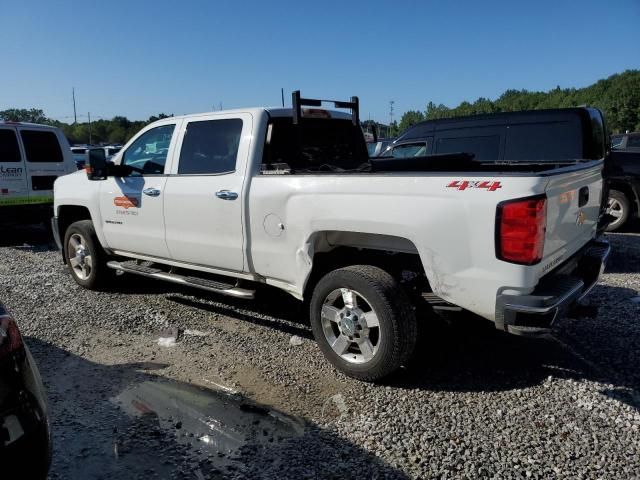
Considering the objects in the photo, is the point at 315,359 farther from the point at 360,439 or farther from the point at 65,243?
the point at 65,243

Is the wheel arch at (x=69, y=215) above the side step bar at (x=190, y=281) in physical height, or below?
above

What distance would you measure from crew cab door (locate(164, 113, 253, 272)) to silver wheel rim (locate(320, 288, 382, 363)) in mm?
1002

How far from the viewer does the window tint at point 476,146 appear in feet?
25.1

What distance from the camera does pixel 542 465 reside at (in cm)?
286

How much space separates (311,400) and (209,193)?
6.61 ft

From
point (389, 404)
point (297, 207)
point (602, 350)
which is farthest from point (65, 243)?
point (602, 350)

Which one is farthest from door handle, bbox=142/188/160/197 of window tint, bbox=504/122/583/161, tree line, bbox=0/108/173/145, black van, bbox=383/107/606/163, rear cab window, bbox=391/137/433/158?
tree line, bbox=0/108/173/145

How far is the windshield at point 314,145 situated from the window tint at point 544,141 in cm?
295

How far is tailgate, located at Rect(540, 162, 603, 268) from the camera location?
127 inches

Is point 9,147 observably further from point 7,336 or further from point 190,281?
point 7,336

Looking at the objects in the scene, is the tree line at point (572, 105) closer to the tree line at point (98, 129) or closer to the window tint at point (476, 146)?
the tree line at point (98, 129)

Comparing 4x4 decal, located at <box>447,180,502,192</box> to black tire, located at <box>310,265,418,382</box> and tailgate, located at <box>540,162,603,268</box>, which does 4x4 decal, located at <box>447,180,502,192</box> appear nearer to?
tailgate, located at <box>540,162,603,268</box>

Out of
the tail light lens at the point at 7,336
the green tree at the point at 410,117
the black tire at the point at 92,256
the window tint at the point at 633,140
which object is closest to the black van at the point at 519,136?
the window tint at the point at 633,140

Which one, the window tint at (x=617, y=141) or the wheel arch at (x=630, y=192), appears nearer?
the wheel arch at (x=630, y=192)
